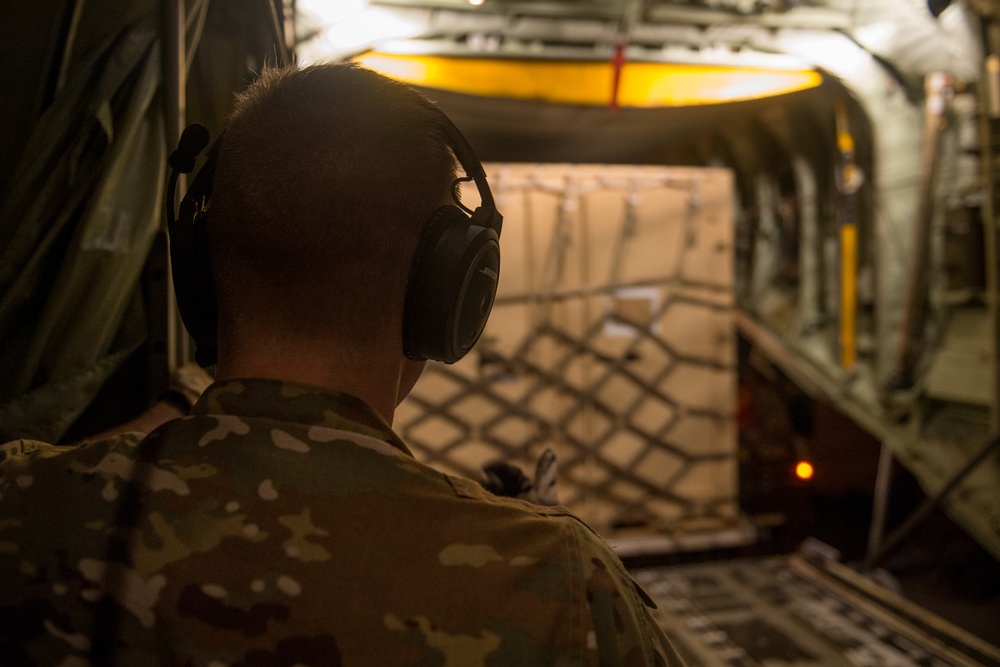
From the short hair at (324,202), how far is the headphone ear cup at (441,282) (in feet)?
0.07

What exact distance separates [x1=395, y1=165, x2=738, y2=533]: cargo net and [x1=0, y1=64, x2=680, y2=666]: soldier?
3360 mm

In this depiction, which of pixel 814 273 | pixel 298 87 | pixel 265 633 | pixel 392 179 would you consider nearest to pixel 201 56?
pixel 298 87

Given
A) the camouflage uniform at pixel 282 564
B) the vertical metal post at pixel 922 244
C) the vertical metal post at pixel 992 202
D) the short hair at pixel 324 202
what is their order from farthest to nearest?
1. the vertical metal post at pixel 922 244
2. the vertical metal post at pixel 992 202
3. the short hair at pixel 324 202
4. the camouflage uniform at pixel 282 564

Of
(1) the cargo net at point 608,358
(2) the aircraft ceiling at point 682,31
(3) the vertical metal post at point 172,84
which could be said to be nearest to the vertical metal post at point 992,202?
(2) the aircraft ceiling at point 682,31

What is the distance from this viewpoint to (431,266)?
3.71ft

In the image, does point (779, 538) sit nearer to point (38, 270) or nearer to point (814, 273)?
point (814, 273)

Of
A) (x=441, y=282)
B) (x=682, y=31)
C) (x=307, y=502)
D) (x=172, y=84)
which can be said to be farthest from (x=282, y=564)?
(x=682, y=31)

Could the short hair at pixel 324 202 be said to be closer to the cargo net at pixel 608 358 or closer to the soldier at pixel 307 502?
the soldier at pixel 307 502

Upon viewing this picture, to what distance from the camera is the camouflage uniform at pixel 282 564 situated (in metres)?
0.87

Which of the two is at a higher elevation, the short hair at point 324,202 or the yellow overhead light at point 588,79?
the yellow overhead light at point 588,79

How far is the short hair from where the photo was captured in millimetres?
1050

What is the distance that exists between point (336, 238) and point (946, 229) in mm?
4956


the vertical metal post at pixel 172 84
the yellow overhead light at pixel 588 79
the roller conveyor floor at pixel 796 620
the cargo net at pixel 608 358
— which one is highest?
the yellow overhead light at pixel 588 79

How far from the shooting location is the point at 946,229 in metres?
4.63
